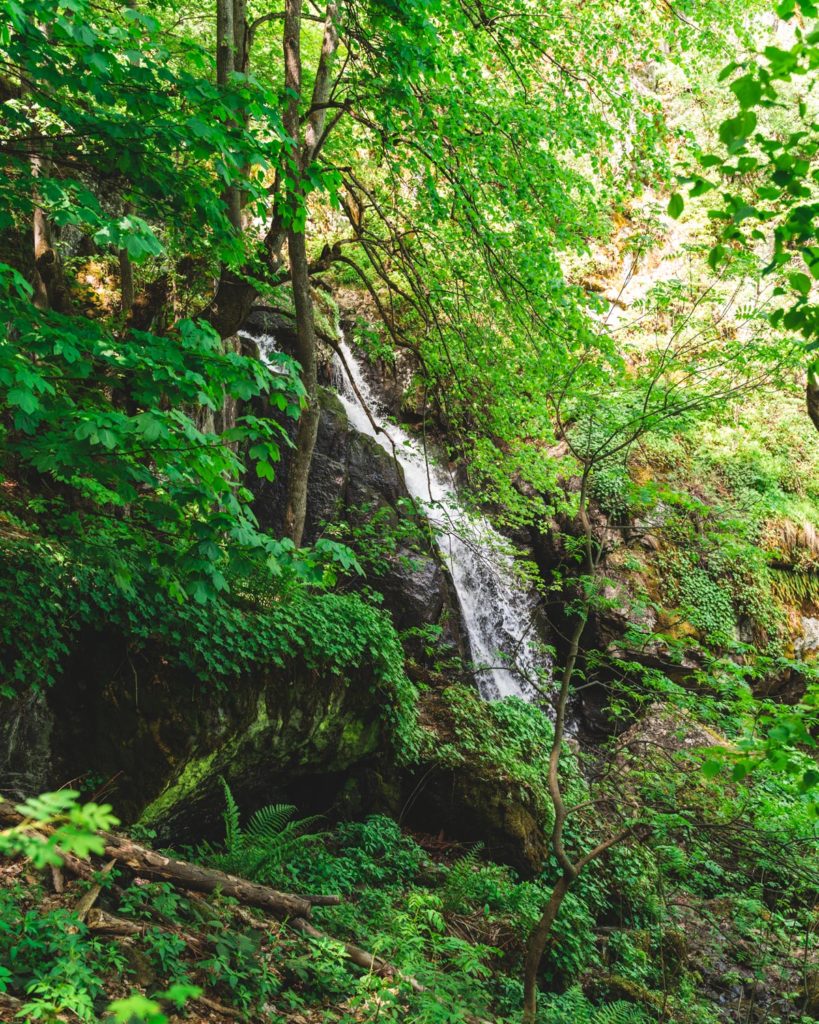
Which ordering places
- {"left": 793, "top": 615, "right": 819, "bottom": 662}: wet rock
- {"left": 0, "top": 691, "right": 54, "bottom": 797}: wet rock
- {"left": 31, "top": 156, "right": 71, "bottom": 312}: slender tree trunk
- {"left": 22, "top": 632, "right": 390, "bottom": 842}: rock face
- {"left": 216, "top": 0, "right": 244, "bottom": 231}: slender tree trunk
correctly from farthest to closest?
1. {"left": 793, "top": 615, "right": 819, "bottom": 662}: wet rock
2. {"left": 31, "top": 156, "right": 71, "bottom": 312}: slender tree trunk
3. {"left": 216, "top": 0, "right": 244, "bottom": 231}: slender tree trunk
4. {"left": 22, "top": 632, "right": 390, "bottom": 842}: rock face
5. {"left": 0, "top": 691, "right": 54, "bottom": 797}: wet rock

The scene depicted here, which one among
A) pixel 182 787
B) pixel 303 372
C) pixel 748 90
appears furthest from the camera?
pixel 303 372

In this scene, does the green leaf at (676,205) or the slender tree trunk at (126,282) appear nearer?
the green leaf at (676,205)

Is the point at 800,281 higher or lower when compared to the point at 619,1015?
higher

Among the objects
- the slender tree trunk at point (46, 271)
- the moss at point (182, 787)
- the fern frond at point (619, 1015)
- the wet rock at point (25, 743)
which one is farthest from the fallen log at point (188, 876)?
the slender tree trunk at point (46, 271)

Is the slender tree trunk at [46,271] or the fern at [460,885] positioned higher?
the slender tree trunk at [46,271]

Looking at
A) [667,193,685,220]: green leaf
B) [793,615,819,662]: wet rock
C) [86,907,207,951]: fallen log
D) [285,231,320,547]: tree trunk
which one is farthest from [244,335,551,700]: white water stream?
[667,193,685,220]: green leaf

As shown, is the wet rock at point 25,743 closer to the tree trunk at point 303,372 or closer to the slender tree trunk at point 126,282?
the tree trunk at point 303,372

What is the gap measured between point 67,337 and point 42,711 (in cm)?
288

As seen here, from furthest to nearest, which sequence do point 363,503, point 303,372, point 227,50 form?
point 363,503
point 303,372
point 227,50

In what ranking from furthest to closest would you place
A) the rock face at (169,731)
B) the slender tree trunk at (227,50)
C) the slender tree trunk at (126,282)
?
the slender tree trunk at (126,282)
the slender tree trunk at (227,50)
the rock face at (169,731)

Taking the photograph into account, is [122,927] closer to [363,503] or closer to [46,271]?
[46,271]

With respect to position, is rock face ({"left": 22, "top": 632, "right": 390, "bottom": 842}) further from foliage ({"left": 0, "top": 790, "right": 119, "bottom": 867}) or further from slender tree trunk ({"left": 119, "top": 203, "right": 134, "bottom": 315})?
slender tree trunk ({"left": 119, "top": 203, "right": 134, "bottom": 315})

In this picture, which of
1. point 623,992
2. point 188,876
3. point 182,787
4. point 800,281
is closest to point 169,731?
point 182,787

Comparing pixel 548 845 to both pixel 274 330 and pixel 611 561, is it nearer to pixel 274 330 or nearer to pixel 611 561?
pixel 611 561
